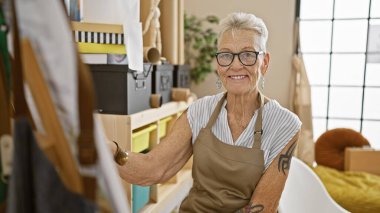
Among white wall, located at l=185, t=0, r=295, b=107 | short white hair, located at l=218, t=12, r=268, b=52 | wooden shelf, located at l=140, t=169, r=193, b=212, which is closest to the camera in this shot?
short white hair, located at l=218, t=12, r=268, b=52

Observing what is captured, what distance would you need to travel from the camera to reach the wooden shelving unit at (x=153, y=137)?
150 cm

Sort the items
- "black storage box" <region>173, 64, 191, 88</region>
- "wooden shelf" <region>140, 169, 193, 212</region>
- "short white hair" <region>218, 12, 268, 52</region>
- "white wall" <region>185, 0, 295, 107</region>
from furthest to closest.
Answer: "white wall" <region>185, 0, 295, 107</region>, "black storage box" <region>173, 64, 191, 88</region>, "wooden shelf" <region>140, 169, 193, 212</region>, "short white hair" <region>218, 12, 268, 52</region>

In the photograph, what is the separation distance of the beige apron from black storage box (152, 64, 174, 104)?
0.72 m

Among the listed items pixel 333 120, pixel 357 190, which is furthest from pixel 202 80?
pixel 357 190

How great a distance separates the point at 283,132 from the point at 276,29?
2.09m

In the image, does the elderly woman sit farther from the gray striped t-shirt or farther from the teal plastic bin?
the teal plastic bin

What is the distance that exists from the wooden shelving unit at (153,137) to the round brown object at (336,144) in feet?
3.31

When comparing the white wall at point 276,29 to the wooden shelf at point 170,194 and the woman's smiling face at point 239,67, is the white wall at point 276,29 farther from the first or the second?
the woman's smiling face at point 239,67

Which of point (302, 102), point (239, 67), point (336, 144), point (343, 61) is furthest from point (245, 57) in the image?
point (343, 61)

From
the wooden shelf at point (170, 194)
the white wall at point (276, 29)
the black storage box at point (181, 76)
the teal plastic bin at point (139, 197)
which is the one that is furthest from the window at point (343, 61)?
the teal plastic bin at point (139, 197)

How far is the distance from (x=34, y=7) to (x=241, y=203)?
99 centimetres

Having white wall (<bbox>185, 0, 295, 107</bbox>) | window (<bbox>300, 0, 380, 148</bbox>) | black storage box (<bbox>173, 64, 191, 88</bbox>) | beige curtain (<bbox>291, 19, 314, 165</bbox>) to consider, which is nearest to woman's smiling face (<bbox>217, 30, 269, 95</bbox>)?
black storage box (<bbox>173, 64, 191, 88</bbox>)

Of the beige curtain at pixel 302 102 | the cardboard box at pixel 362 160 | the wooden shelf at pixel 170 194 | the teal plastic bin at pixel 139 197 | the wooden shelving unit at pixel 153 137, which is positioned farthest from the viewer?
the beige curtain at pixel 302 102

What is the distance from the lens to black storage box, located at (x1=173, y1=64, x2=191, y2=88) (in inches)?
90.7
